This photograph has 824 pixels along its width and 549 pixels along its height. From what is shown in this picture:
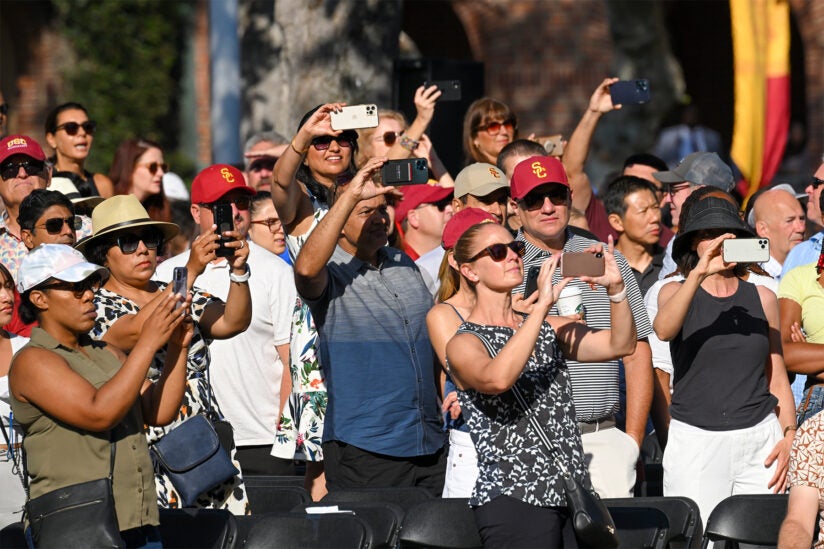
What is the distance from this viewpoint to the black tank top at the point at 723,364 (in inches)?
221

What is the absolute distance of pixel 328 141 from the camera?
19.2ft

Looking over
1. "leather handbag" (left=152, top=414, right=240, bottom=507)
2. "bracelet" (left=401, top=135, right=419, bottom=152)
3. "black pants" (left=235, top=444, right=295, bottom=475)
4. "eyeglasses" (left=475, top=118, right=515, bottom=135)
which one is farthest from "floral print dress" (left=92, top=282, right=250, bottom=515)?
"eyeglasses" (left=475, top=118, right=515, bottom=135)

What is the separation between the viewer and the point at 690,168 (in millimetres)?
7312

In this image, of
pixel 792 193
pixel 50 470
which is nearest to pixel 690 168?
pixel 792 193

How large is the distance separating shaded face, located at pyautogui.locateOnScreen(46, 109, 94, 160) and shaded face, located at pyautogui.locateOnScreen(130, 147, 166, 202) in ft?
1.49

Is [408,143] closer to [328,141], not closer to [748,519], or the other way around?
[328,141]

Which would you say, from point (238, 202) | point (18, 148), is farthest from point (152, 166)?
point (238, 202)

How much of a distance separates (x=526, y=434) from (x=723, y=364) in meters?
1.40

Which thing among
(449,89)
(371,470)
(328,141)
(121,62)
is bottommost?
(371,470)

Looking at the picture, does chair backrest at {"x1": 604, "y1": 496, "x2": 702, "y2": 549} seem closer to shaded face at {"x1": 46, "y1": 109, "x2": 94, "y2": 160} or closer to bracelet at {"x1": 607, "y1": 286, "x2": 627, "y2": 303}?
bracelet at {"x1": 607, "y1": 286, "x2": 627, "y2": 303}

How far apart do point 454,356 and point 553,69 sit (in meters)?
10.3

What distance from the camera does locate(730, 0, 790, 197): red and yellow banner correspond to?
9.80 meters

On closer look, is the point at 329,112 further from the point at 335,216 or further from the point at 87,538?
the point at 87,538

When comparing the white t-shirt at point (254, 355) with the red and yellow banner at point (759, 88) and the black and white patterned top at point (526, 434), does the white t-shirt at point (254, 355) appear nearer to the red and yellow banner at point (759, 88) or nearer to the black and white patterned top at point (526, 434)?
the black and white patterned top at point (526, 434)
